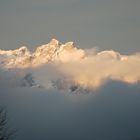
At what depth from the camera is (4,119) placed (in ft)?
218

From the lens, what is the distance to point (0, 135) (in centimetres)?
6562

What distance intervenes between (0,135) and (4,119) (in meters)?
1.60
